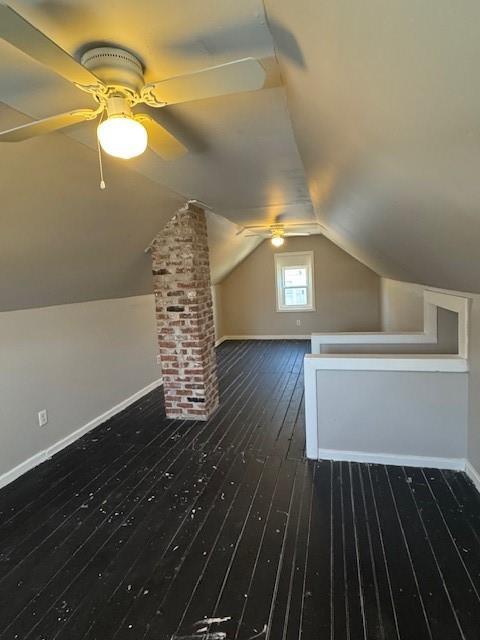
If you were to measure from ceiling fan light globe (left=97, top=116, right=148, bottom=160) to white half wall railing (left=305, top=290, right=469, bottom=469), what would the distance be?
6.59ft

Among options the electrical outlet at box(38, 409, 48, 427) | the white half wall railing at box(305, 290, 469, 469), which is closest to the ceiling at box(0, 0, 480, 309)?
the white half wall railing at box(305, 290, 469, 469)

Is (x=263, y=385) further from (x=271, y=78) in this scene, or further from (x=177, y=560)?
(x=271, y=78)

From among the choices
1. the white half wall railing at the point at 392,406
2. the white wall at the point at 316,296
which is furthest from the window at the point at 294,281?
the white half wall railing at the point at 392,406

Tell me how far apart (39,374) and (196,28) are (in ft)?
9.27

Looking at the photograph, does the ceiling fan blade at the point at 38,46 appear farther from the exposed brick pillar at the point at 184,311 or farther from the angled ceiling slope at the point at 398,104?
the exposed brick pillar at the point at 184,311

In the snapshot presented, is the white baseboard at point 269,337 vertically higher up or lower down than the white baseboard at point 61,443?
higher up

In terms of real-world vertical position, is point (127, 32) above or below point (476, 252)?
above

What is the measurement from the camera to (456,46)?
62 centimetres

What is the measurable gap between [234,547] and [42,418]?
2.01 metres

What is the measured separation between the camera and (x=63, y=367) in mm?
3262

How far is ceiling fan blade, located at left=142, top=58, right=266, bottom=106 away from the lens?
42.1 inches

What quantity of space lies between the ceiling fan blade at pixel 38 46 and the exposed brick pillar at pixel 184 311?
2.33 m

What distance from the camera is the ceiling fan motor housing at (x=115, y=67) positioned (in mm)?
1170

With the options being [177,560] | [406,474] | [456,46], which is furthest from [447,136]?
[406,474]
